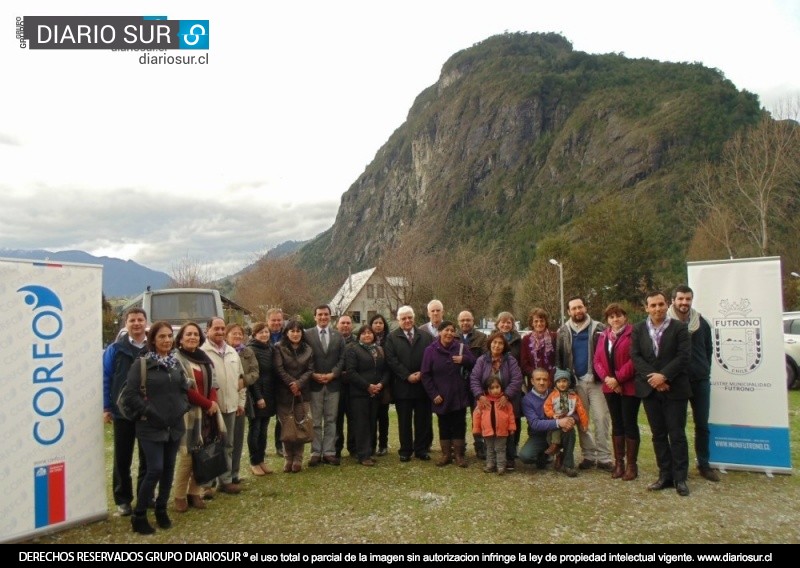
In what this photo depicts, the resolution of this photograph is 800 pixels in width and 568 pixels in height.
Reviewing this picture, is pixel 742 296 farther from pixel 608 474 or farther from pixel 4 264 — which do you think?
pixel 4 264

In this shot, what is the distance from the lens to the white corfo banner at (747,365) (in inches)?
252

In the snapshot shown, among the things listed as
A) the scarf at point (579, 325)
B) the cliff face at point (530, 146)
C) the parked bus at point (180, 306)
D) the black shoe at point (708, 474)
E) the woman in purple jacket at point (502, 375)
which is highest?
the cliff face at point (530, 146)

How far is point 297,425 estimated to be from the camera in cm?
670

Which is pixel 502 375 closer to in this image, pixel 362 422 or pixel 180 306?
pixel 362 422

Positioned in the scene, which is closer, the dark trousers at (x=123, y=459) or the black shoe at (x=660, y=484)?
the dark trousers at (x=123, y=459)

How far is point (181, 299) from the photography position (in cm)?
1450

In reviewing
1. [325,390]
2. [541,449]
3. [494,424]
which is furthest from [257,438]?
[541,449]

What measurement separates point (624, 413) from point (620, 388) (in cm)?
27

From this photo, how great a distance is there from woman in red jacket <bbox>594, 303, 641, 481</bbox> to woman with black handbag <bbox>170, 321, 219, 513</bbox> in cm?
409

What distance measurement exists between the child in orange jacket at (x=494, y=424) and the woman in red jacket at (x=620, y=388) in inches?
43.2

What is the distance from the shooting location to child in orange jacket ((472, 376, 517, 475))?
6488 mm

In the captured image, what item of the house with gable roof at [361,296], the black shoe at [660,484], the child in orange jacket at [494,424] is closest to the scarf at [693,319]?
the black shoe at [660,484]

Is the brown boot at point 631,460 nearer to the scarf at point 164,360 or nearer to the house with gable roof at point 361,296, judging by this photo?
the scarf at point 164,360

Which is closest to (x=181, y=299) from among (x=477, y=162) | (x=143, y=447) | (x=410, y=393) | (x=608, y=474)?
(x=410, y=393)
